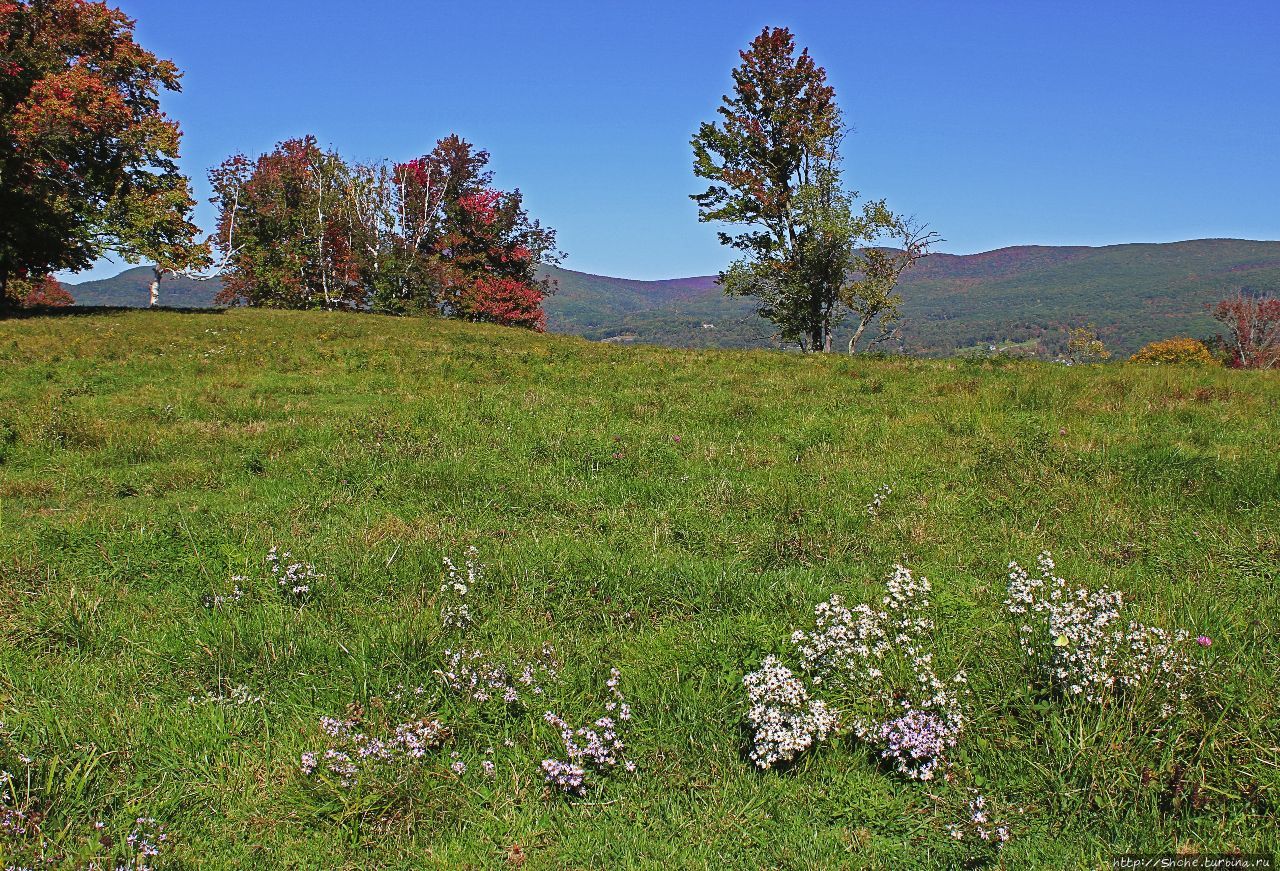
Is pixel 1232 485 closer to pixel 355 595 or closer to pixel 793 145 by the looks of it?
pixel 355 595

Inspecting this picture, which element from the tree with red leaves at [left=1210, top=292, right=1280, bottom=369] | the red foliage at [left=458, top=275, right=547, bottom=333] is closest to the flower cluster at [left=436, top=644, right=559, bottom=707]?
the red foliage at [left=458, top=275, right=547, bottom=333]

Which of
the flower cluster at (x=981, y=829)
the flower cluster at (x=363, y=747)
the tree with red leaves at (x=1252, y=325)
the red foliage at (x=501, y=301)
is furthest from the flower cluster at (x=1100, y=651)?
the tree with red leaves at (x=1252, y=325)

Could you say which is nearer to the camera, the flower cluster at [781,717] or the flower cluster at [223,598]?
the flower cluster at [781,717]

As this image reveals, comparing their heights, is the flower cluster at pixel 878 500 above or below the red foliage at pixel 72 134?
below


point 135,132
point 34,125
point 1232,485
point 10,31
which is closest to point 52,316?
point 34,125

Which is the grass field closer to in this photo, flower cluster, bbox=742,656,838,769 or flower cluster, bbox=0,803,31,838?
flower cluster, bbox=0,803,31,838

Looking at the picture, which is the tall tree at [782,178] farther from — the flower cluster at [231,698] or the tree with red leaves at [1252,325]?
the tree with red leaves at [1252,325]

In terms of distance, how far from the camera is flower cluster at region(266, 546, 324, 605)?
5.15m

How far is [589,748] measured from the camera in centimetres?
363

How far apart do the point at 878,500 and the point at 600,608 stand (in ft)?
10.9

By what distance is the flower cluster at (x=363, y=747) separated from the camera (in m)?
3.44

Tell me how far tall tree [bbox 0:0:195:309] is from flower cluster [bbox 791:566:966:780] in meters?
32.8

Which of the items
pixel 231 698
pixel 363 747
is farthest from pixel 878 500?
pixel 231 698

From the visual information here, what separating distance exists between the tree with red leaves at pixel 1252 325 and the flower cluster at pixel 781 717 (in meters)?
98.3
